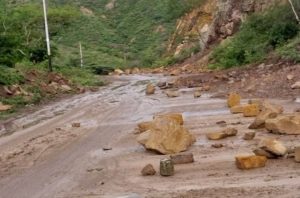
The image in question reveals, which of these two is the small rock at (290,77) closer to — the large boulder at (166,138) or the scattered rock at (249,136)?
the scattered rock at (249,136)

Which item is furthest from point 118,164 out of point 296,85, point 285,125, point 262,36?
point 262,36

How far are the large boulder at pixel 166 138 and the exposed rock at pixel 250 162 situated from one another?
64.0 inches

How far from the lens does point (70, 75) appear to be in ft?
106

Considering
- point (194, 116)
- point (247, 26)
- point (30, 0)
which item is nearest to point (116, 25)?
point (30, 0)

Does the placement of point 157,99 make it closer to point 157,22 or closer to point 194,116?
point 194,116

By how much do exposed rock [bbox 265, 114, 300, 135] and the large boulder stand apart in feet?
5.19

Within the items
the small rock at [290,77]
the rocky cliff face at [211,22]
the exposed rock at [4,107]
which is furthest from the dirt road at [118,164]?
the rocky cliff face at [211,22]

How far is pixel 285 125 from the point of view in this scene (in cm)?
959

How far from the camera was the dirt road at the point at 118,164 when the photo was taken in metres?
6.78

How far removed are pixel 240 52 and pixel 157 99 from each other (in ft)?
38.4

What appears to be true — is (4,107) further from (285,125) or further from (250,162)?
(250,162)

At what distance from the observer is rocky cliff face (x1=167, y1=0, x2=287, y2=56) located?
4181 centimetres

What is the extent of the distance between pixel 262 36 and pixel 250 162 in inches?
919

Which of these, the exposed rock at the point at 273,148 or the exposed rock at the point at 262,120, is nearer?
the exposed rock at the point at 273,148
